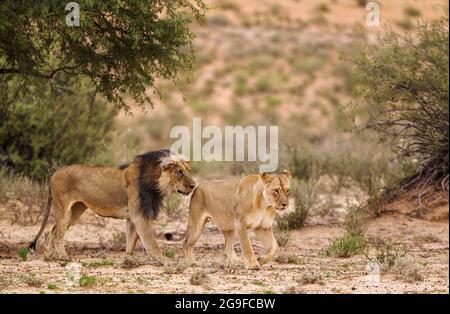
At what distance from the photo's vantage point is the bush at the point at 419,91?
A: 16.6m

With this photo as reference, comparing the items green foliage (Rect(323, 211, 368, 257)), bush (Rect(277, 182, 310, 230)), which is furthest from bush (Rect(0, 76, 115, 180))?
green foliage (Rect(323, 211, 368, 257))

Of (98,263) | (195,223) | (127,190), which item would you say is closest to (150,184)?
(127,190)

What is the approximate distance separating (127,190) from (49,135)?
691 cm

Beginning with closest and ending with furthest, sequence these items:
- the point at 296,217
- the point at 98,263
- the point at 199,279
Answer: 1. the point at 199,279
2. the point at 98,263
3. the point at 296,217

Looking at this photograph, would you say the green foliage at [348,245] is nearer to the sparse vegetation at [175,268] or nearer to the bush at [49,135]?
the sparse vegetation at [175,268]

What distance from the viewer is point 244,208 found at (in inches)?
460

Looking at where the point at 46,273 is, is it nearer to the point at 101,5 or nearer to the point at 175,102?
the point at 101,5

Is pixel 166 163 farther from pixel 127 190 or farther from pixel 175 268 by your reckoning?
pixel 175 268

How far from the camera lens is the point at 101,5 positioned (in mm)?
12062

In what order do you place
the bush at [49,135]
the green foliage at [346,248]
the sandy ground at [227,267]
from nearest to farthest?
the sandy ground at [227,267] < the green foliage at [346,248] < the bush at [49,135]

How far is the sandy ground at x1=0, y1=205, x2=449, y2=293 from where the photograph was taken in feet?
33.1

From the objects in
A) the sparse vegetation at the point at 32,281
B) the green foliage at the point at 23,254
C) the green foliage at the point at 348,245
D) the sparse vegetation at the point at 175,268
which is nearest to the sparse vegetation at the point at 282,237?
the green foliage at the point at 348,245

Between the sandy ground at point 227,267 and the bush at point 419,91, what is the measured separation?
122 cm

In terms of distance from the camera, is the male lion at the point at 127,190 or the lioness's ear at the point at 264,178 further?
the male lion at the point at 127,190
